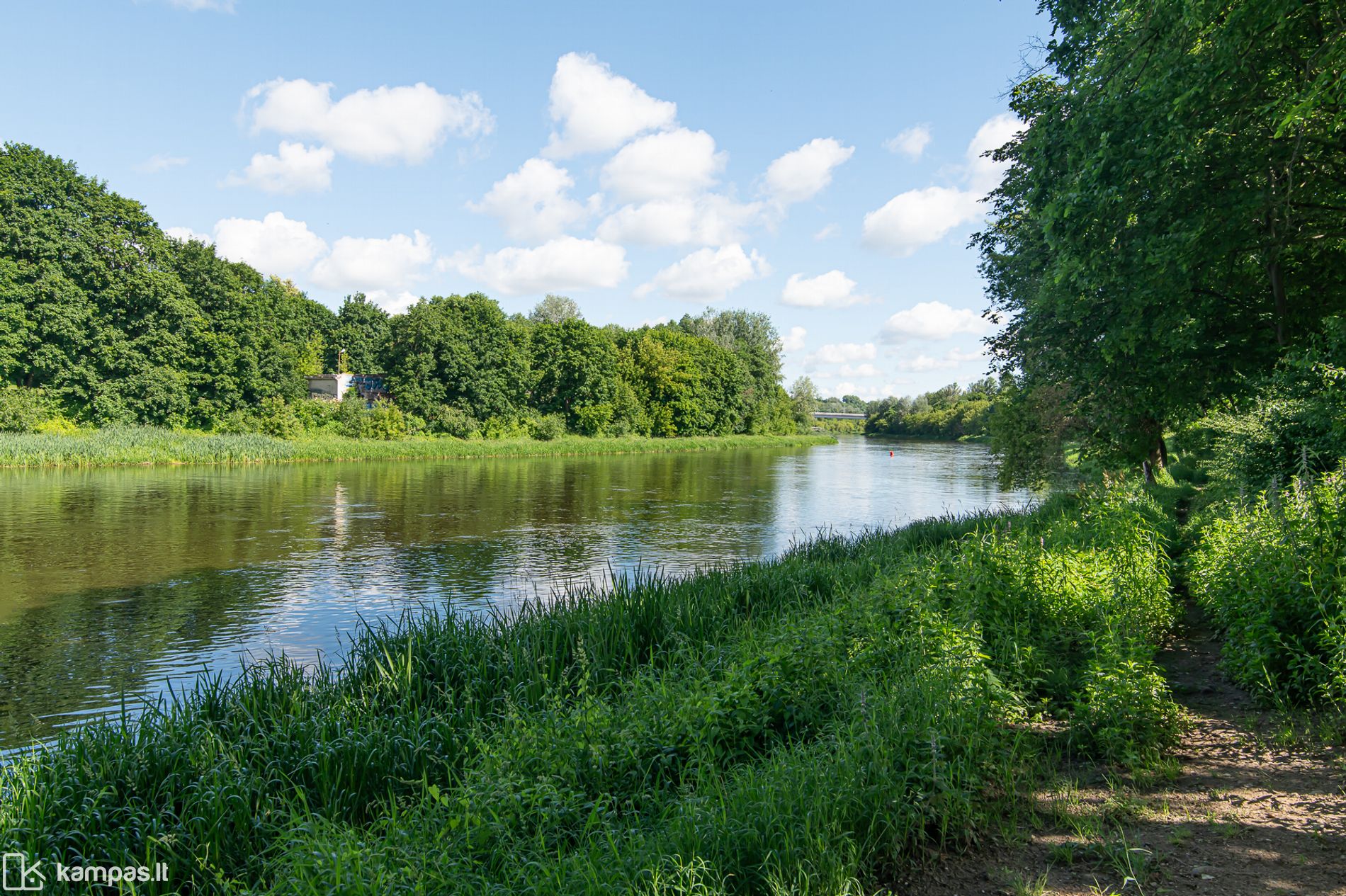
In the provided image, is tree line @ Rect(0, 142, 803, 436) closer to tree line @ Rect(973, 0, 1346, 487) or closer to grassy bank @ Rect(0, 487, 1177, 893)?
grassy bank @ Rect(0, 487, 1177, 893)

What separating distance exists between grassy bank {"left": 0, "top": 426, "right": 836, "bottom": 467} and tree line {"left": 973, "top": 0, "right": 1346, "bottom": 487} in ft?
142

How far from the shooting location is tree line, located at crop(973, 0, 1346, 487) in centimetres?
869

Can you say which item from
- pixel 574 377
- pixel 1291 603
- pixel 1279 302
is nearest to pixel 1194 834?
pixel 1291 603

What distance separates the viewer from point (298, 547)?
64.0 feet

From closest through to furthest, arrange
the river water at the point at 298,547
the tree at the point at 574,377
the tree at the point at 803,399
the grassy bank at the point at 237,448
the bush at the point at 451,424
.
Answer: the river water at the point at 298,547 → the grassy bank at the point at 237,448 → the bush at the point at 451,424 → the tree at the point at 574,377 → the tree at the point at 803,399

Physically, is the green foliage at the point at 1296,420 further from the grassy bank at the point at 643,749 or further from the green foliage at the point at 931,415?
the green foliage at the point at 931,415

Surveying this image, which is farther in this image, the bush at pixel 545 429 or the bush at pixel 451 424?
the bush at pixel 545 429

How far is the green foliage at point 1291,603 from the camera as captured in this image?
544 cm

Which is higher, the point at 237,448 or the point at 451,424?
the point at 451,424

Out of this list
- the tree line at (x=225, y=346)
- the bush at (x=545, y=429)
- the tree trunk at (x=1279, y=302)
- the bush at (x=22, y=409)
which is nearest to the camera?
the tree trunk at (x=1279, y=302)
